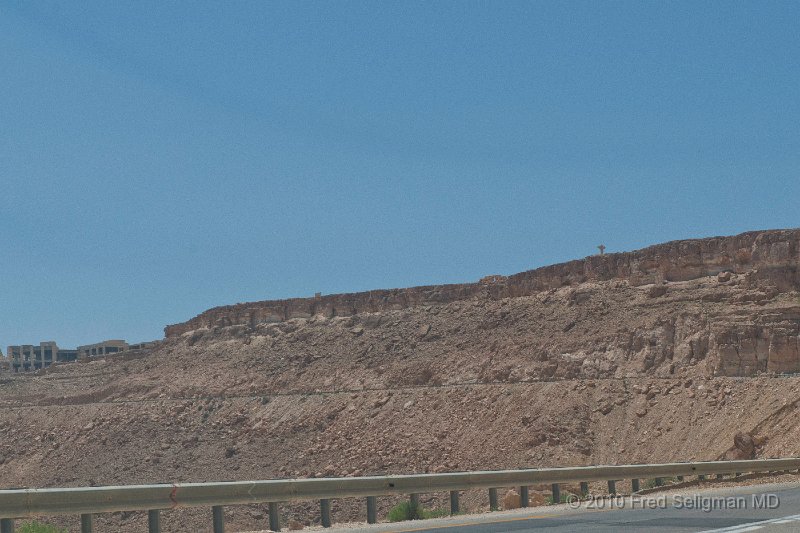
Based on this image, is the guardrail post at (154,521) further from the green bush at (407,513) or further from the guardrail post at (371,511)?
the green bush at (407,513)

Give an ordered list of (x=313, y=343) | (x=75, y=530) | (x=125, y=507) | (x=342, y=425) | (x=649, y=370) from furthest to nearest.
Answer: (x=313, y=343) → (x=342, y=425) → (x=649, y=370) → (x=75, y=530) → (x=125, y=507)

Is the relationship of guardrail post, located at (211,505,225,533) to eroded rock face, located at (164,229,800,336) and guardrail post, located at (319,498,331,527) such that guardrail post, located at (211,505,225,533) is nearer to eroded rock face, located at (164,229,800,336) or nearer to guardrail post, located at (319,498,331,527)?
guardrail post, located at (319,498,331,527)

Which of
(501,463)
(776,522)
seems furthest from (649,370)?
(776,522)

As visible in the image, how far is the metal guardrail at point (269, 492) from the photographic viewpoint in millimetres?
12211

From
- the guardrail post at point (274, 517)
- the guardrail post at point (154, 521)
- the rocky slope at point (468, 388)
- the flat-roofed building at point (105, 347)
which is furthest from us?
the flat-roofed building at point (105, 347)

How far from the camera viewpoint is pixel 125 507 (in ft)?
42.2

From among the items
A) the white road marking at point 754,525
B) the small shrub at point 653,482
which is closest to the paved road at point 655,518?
the white road marking at point 754,525

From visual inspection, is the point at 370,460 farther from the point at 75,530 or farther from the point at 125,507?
the point at 125,507

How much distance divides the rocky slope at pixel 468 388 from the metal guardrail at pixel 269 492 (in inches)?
489

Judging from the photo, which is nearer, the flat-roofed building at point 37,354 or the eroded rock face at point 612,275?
the eroded rock face at point 612,275

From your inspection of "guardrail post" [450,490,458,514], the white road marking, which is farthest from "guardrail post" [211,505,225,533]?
the white road marking

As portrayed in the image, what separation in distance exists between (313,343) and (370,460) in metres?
26.3

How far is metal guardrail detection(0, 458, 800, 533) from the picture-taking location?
12.2 m

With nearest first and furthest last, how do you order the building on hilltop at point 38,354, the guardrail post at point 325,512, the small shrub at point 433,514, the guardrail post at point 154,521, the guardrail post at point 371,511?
the guardrail post at point 154,521 < the guardrail post at point 325,512 < the guardrail post at point 371,511 < the small shrub at point 433,514 < the building on hilltop at point 38,354
